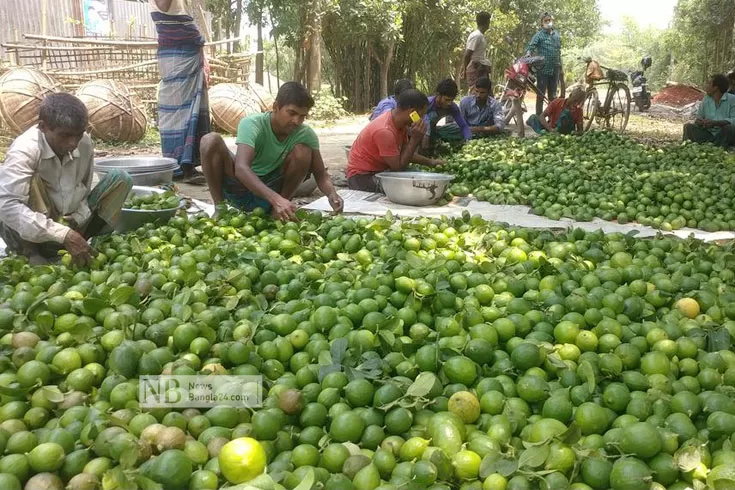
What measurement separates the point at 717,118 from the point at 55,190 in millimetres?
9513

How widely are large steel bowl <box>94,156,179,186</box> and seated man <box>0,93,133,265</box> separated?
119cm

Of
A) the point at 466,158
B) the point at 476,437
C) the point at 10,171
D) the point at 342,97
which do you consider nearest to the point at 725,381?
the point at 476,437

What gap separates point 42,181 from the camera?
3.75 meters

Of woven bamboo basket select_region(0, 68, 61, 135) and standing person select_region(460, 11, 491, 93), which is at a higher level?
standing person select_region(460, 11, 491, 93)

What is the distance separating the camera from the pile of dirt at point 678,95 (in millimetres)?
22766

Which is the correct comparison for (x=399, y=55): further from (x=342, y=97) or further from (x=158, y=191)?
(x=158, y=191)

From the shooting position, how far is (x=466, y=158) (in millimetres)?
7613

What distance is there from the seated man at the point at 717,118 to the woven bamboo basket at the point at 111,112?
31.2 ft

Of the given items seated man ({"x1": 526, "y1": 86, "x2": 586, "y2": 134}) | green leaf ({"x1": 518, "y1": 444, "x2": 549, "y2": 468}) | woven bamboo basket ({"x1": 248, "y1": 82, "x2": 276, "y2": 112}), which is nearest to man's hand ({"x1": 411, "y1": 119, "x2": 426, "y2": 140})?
seated man ({"x1": 526, "y1": 86, "x2": 586, "y2": 134})

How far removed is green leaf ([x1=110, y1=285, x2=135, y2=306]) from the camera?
8.66 ft

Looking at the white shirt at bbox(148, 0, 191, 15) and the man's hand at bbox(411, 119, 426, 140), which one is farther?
the white shirt at bbox(148, 0, 191, 15)

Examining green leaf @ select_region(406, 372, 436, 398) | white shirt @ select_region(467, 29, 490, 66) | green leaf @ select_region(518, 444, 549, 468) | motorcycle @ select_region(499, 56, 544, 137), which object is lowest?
green leaf @ select_region(518, 444, 549, 468)

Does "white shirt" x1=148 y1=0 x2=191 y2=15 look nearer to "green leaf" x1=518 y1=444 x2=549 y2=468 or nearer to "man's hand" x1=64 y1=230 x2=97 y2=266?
"man's hand" x1=64 y1=230 x2=97 y2=266

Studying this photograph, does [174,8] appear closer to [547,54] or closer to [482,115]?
[482,115]
